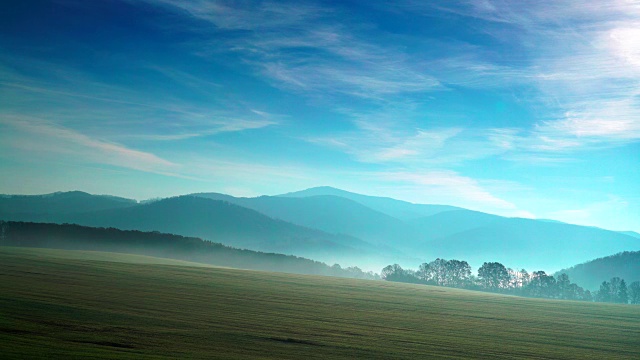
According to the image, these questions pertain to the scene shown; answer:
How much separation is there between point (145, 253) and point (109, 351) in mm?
145300

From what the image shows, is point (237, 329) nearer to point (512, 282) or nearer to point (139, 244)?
point (139, 244)

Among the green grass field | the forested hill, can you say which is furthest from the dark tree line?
the green grass field

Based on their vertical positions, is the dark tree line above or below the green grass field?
above

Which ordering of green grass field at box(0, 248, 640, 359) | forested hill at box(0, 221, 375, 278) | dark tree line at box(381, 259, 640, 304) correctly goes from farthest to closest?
dark tree line at box(381, 259, 640, 304) → forested hill at box(0, 221, 375, 278) → green grass field at box(0, 248, 640, 359)

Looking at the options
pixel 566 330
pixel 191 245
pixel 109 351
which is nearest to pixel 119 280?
pixel 109 351

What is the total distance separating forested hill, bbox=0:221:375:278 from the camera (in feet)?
468

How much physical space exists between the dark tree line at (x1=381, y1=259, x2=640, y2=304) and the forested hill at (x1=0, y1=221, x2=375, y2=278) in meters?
39.1

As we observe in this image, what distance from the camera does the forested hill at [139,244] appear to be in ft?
468

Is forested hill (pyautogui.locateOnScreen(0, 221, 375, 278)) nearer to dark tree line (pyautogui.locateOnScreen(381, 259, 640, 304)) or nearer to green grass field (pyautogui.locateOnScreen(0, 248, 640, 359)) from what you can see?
dark tree line (pyautogui.locateOnScreen(381, 259, 640, 304))

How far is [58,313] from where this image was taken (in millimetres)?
33625

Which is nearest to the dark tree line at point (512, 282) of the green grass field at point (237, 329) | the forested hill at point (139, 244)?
the forested hill at point (139, 244)

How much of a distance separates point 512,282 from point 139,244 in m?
126

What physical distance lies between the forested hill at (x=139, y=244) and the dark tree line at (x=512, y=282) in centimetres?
3912

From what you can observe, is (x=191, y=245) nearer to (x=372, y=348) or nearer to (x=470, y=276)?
(x=470, y=276)
